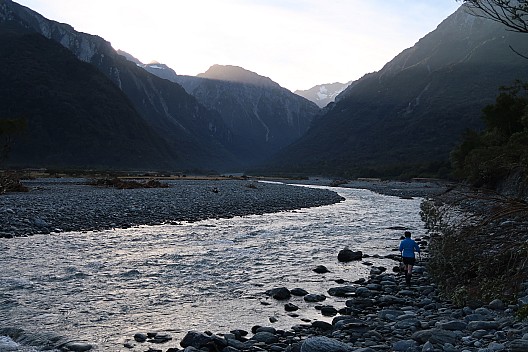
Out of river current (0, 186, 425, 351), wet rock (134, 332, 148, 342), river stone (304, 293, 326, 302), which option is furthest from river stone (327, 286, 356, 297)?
wet rock (134, 332, 148, 342)

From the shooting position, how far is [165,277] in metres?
14.1

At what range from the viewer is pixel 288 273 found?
15.1 metres

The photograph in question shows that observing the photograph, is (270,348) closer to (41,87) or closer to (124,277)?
(124,277)

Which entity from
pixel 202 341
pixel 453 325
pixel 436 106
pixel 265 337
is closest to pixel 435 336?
pixel 453 325

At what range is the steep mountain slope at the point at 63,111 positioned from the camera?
140m

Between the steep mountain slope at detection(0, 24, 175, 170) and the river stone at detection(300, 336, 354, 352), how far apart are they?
445 feet

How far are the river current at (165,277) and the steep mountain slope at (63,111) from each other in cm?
12221

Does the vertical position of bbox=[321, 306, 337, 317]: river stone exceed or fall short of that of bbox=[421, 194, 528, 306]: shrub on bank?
it falls short

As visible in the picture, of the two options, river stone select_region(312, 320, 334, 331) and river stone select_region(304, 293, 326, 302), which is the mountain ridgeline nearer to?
river stone select_region(304, 293, 326, 302)

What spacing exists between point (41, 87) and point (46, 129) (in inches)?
641

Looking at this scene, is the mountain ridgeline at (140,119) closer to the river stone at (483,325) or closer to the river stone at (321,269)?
the river stone at (321,269)

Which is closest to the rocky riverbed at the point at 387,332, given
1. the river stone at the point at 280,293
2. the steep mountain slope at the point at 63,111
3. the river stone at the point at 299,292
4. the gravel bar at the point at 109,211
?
the river stone at the point at 280,293

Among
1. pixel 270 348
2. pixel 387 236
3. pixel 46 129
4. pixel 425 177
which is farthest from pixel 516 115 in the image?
pixel 46 129

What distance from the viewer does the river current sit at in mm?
9750
